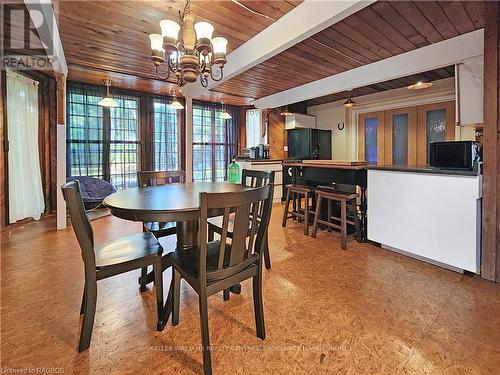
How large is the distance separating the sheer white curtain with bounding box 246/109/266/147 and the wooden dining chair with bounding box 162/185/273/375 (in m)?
4.95

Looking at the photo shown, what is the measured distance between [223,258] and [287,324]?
68 centimetres

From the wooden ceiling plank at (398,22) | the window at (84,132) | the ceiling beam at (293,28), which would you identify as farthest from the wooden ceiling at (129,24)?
the window at (84,132)

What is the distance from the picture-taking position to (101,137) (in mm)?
4809

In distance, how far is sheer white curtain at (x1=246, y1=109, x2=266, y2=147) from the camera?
20.8 feet

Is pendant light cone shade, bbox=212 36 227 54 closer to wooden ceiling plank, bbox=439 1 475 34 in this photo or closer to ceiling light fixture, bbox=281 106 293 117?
wooden ceiling plank, bbox=439 1 475 34

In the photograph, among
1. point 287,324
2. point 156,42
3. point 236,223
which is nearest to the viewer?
point 236,223

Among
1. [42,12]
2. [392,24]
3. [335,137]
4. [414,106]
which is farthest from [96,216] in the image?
[414,106]

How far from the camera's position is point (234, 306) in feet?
6.13

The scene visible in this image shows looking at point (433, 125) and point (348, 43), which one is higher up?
point (348, 43)

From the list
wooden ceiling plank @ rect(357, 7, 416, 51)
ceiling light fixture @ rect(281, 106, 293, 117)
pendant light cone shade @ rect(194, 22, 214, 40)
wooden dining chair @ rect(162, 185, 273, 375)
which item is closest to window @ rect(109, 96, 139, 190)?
ceiling light fixture @ rect(281, 106, 293, 117)

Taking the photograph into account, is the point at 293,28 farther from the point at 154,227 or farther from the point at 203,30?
the point at 154,227

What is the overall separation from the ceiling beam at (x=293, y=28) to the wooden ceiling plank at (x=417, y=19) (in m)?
0.71

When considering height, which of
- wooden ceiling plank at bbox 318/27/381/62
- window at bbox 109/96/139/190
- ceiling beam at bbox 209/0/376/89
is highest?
wooden ceiling plank at bbox 318/27/381/62
